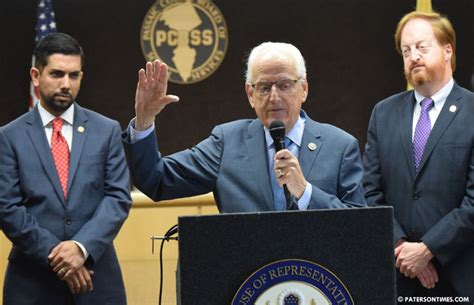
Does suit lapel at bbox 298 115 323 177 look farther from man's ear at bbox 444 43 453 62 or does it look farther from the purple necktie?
man's ear at bbox 444 43 453 62

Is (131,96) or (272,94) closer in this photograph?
(272,94)

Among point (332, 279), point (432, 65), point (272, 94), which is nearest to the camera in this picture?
point (332, 279)

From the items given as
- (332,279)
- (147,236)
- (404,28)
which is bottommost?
(147,236)

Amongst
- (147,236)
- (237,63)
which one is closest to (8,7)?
(237,63)

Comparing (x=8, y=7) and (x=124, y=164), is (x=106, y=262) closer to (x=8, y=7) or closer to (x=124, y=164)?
(x=124, y=164)

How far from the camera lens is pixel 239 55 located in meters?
8.56

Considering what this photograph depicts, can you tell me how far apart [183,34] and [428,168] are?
188 inches

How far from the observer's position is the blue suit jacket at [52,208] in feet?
14.0

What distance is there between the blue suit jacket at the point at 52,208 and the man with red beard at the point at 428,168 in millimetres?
1169

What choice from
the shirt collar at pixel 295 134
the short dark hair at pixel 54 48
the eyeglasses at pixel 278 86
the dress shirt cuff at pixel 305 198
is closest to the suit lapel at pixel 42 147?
the short dark hair at pixel 54 48

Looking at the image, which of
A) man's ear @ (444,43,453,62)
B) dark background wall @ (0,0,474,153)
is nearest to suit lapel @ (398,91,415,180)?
man's ear @ (444,43,453,62)

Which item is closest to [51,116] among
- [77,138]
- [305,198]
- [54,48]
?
[77,138]

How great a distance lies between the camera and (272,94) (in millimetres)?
3100

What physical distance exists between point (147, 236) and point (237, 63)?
2978 mm
